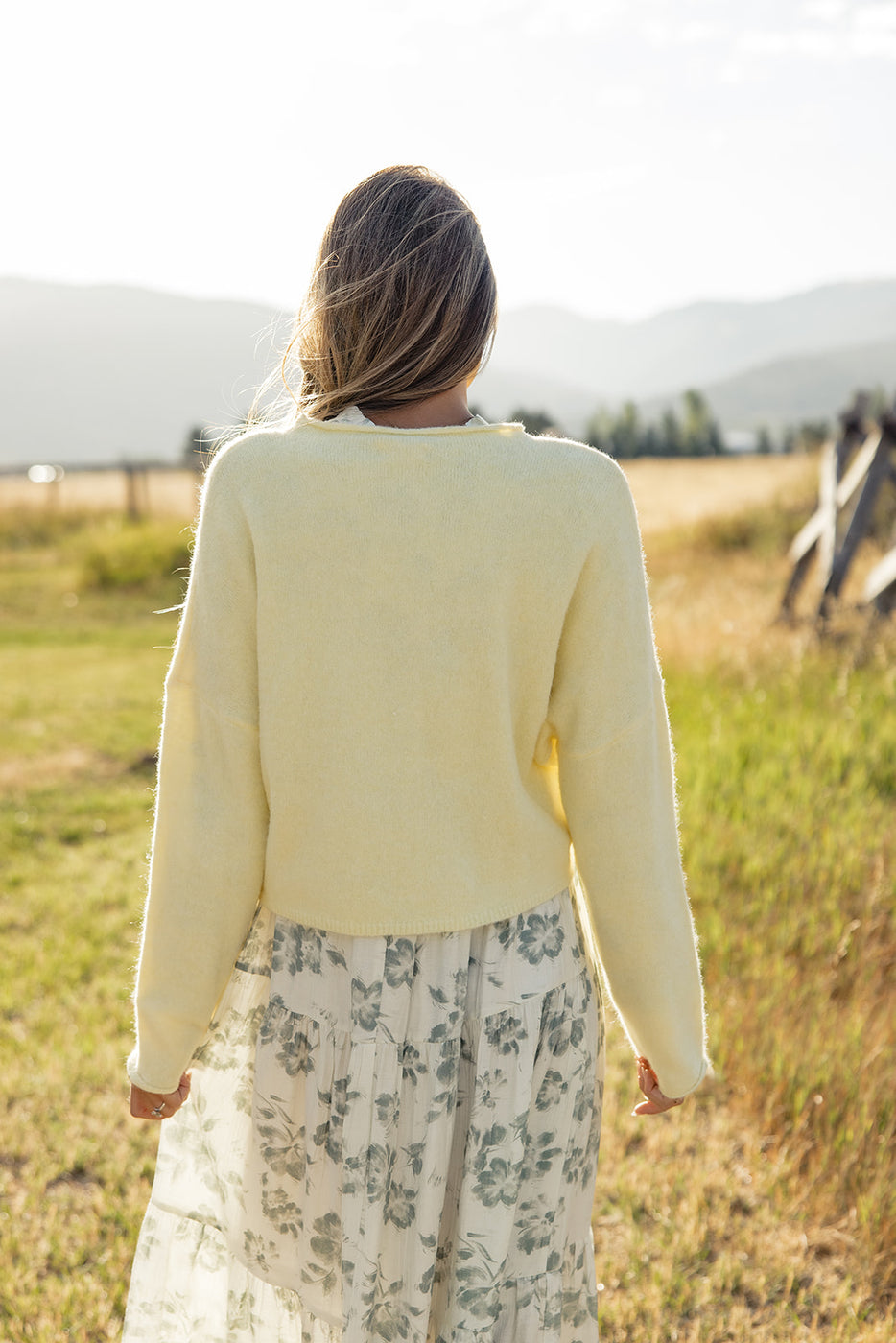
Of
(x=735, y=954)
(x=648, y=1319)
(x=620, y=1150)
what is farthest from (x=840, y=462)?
(x=648, y=1319)

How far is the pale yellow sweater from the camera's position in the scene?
3.76ft

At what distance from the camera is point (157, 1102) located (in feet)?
4.66

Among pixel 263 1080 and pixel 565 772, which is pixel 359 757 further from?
pixel 263 1080

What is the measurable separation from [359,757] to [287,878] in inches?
8.7

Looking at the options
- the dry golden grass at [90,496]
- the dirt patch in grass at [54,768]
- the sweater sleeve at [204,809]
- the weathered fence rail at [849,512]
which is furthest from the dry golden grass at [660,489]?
the sweater sleeve at [204,809]

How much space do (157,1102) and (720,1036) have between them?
6.51ft

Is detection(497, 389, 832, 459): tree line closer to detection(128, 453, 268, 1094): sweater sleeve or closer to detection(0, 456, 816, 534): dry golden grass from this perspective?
detection(0, 456, 816, 534): dry golden grass

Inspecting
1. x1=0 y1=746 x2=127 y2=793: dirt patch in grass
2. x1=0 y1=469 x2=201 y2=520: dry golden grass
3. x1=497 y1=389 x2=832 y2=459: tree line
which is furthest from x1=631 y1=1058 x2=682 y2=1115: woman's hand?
x1=0 y1=469 x2=201 y2=520: dry golden grass

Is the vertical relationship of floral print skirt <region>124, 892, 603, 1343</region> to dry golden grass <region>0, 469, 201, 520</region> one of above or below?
above

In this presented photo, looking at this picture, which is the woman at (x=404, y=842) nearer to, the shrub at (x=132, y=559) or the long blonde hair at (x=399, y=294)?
the long blonde hair at (x=399, y=294)

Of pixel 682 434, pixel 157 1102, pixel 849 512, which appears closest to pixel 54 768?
pixel 157 1102

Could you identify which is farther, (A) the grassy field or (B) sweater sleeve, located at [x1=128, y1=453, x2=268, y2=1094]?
(A) the grassy field

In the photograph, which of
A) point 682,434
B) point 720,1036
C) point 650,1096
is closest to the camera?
point 650,1096

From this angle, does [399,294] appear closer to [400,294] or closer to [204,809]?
[400,294]
